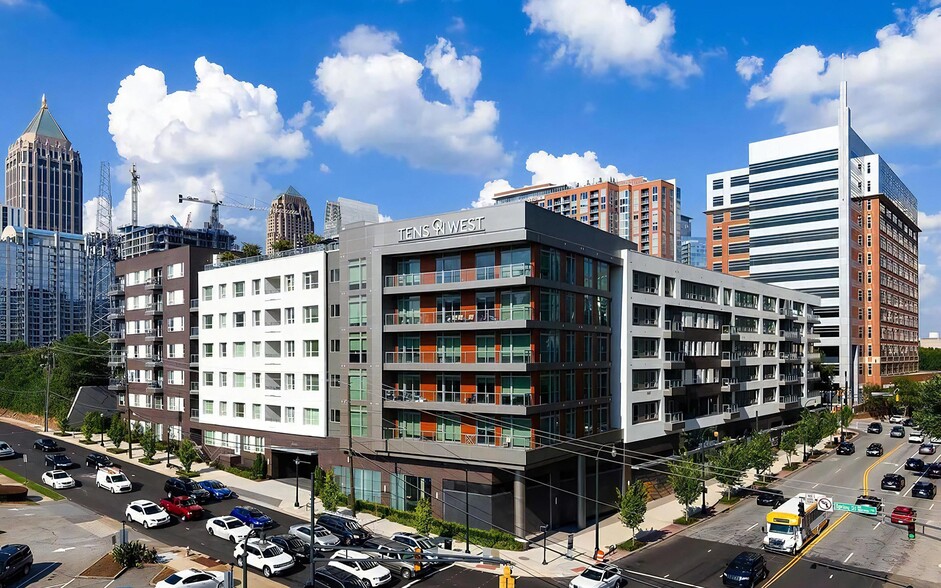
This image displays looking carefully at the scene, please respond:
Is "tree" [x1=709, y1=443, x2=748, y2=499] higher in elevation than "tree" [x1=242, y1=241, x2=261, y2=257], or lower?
lower

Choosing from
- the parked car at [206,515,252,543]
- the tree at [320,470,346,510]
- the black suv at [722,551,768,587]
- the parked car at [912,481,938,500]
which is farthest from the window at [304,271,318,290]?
the parked car at [912,481,938,500]

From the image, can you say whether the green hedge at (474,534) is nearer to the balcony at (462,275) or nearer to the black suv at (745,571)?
the black suv at (745,571)

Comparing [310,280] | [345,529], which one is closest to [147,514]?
[345,529]

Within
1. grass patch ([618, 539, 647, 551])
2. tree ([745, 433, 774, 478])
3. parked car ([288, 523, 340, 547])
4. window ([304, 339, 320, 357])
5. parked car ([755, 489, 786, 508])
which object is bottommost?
parked car ([755, 489, 786, 508])

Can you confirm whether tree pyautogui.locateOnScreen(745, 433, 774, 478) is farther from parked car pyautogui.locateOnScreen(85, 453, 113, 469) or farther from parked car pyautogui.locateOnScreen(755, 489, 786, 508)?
parked car pyautogui.locateOnScreen(85, 453, 113, 469)

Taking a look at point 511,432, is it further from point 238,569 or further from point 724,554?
point 238,569

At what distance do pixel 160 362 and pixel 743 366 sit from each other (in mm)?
77429

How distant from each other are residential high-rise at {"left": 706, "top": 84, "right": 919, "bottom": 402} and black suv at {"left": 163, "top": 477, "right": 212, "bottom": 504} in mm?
120222

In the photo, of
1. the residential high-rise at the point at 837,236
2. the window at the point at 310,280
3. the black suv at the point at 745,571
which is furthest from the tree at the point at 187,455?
the residential high-rise at the point at 837,236

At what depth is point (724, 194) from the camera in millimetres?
166000

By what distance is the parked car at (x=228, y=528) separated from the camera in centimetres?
5041

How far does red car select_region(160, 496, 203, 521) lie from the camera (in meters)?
56.4

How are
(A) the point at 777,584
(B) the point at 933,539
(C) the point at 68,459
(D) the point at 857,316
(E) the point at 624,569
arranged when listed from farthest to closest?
(D) the point at 857,316 < (C) the point at 68,459 < (B) the point at 933,539 < (E) the point at 624,569 < (A) the point at 777,584

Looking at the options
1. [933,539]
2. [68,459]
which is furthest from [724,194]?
[68,459]
